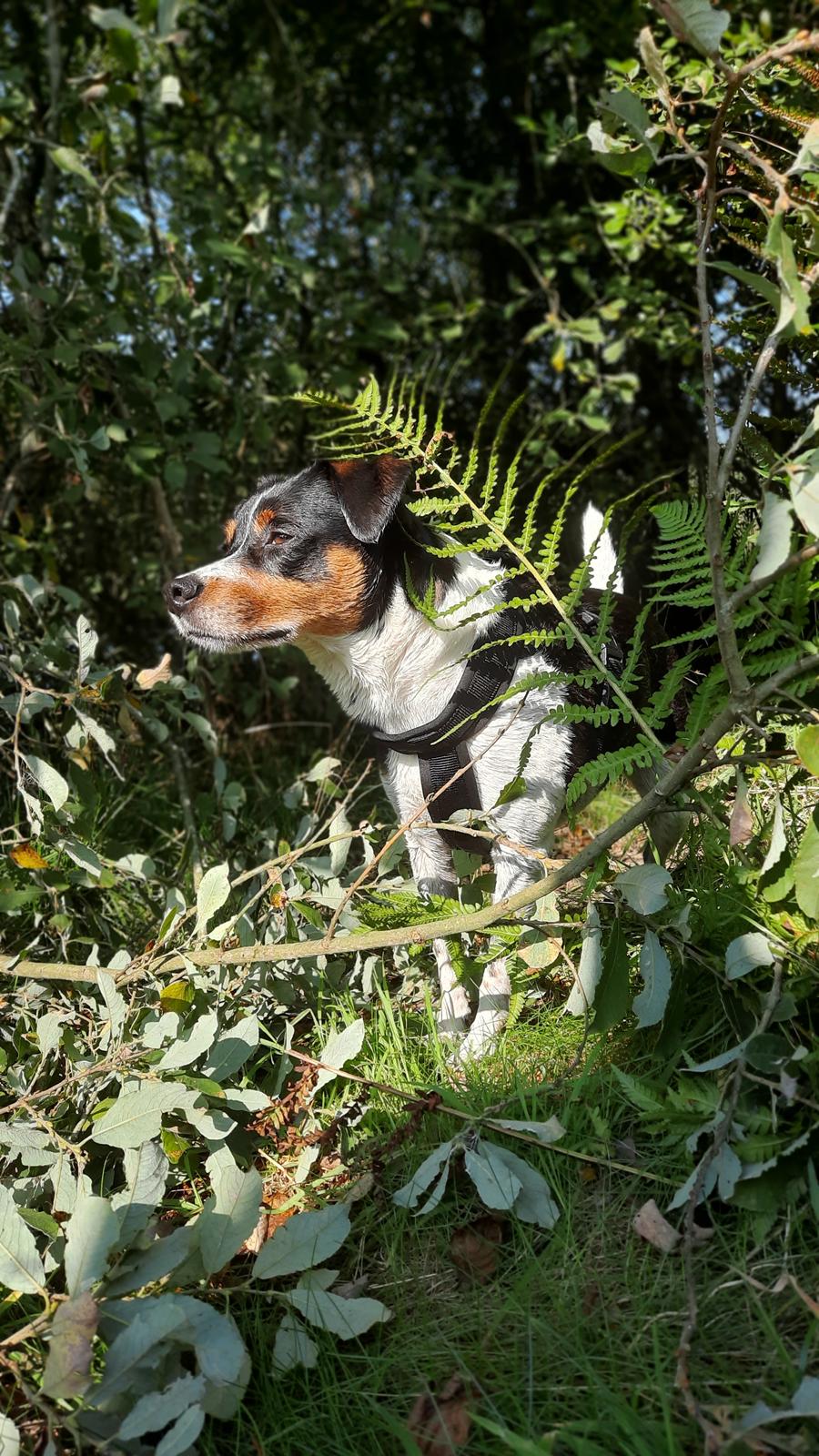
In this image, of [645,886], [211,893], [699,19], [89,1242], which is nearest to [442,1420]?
[89,1242]

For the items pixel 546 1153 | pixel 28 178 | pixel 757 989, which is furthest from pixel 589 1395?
pixel 28 178

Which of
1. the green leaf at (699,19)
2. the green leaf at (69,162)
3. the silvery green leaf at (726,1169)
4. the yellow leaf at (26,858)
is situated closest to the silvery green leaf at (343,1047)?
the silvery green leaf at (726,1169)

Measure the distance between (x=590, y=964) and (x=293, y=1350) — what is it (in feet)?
2.87

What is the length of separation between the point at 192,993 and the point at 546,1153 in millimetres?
801

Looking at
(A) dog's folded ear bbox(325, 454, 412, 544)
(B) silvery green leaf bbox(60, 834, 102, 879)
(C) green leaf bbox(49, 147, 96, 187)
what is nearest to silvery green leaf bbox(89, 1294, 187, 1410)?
(B) silvery green leaf bbox(60, 834, 102, 879)

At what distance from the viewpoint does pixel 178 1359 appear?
171 cm

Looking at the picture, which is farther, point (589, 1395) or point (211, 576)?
point (211, 576)

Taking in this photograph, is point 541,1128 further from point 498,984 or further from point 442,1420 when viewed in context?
point 498,984

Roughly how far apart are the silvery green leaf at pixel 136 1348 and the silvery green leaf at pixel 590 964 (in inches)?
38.2

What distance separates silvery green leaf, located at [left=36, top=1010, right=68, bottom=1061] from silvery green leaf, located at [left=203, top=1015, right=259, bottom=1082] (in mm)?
381

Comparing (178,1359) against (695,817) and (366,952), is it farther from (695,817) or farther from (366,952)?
(695,817)

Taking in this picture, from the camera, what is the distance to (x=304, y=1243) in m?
1.83

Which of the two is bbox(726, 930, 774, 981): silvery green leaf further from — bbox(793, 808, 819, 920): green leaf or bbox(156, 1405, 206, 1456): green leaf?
bbox(156, 1405, 206, 1456): green leaf

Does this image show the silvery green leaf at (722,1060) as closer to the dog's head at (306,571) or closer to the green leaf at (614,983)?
the green leaf at (614,983)
